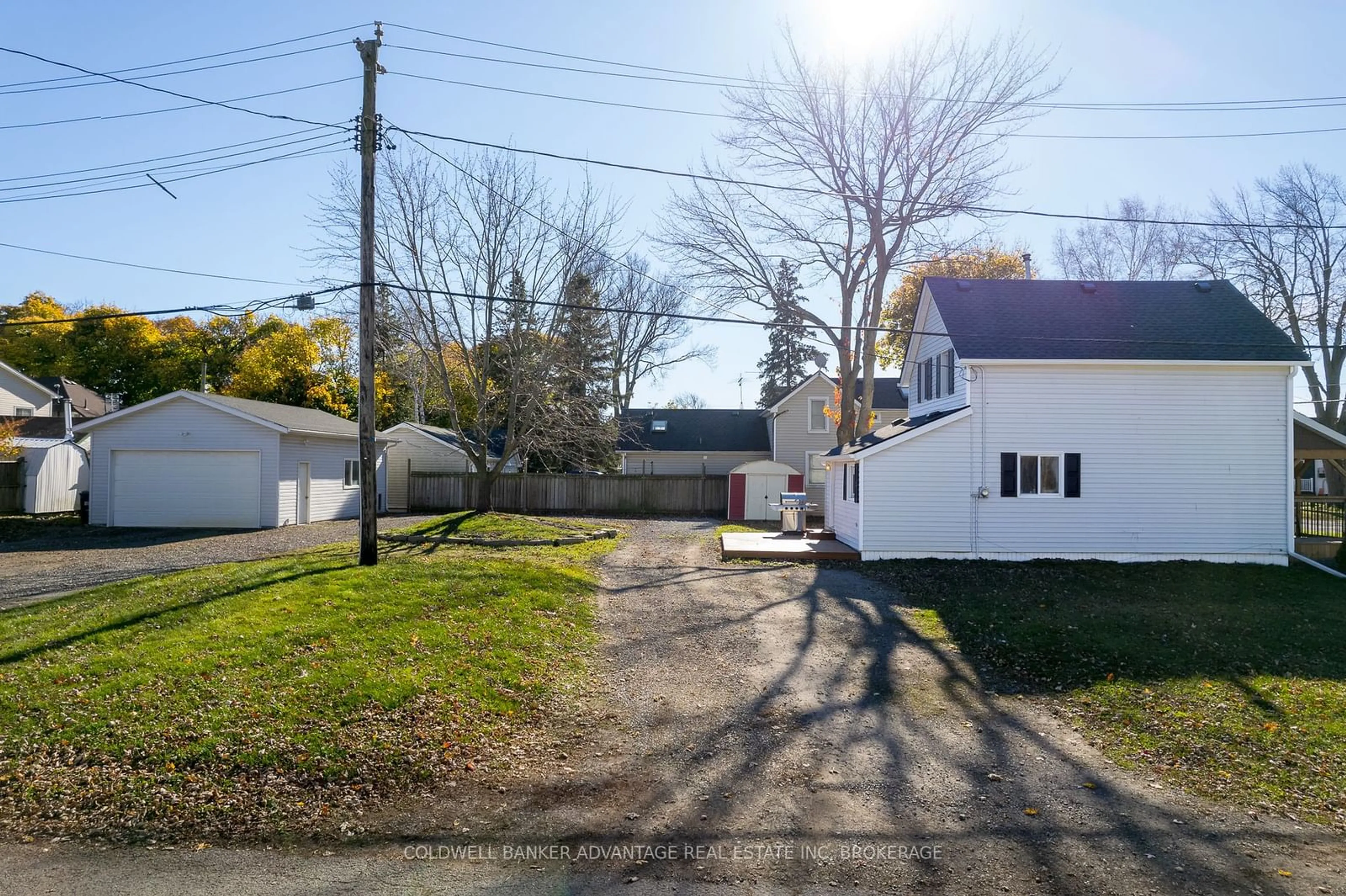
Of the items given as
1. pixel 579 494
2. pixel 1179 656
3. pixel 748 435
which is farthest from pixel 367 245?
pixel 748 435

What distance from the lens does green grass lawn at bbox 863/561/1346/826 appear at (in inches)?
252

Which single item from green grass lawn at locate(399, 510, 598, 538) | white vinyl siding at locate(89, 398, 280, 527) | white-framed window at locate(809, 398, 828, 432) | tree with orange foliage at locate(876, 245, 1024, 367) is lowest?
green grass lawn at locate(399, 510, 598, 538)

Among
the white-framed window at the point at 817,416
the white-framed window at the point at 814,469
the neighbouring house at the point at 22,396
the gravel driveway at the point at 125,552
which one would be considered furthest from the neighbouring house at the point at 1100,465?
the neighbouring house at the point at 22,396

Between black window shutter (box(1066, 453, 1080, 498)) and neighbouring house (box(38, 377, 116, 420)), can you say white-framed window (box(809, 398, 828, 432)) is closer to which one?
black window shutter (box(1066, 453, 1080, 498))

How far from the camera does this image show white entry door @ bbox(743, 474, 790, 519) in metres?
28.8

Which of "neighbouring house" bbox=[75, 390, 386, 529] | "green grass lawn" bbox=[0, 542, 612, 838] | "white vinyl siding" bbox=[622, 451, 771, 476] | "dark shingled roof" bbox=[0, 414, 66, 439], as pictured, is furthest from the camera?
"white vinyl siding" bbox=[622, 451, 771, 476]

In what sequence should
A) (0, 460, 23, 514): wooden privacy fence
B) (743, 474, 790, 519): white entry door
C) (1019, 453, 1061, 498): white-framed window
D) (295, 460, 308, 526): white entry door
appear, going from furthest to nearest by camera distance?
(743, 474, 790, 519): white entry door → (0, 460, 23, 514): wooden privacy fence → (295, 460, 308, 526): white entry door → (1019, 453, 1061, 498): white-framed window

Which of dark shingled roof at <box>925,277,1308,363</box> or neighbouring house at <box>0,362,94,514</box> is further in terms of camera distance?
neighbouring house at <box>0,362,94,514</box>

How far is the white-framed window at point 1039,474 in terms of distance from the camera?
1645 cm

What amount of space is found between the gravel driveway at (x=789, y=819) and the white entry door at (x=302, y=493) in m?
17.7

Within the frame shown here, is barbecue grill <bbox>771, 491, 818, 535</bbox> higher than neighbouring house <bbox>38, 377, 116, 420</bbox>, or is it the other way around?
neighbouring house <bbox>38, 377, 116, 420</bbox>

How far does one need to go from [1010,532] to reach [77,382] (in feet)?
160

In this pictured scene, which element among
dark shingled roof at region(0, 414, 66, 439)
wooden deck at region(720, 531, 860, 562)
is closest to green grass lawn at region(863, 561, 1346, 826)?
wooden deck at region(720, 531, 860, 562)

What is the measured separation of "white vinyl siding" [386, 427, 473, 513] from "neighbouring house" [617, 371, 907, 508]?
6689mm
